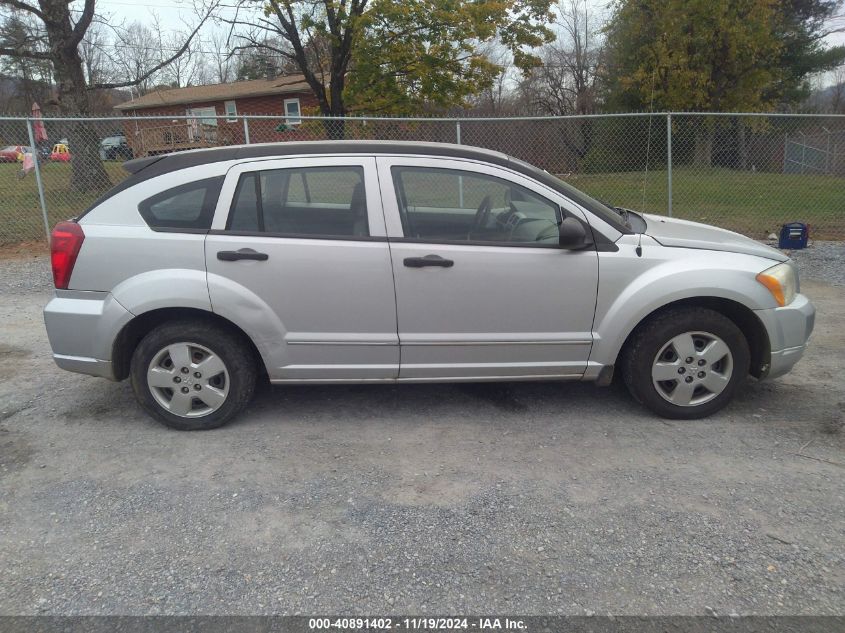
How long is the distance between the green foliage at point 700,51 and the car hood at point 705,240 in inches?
779

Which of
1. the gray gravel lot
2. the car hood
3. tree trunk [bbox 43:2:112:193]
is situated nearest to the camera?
the gray gravel lot

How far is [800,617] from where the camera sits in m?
2.38

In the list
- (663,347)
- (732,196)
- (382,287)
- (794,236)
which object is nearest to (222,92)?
(732,196)

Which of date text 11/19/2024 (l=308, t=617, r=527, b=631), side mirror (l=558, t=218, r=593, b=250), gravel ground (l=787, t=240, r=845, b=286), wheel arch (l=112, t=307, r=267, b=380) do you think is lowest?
date text 11/19/2024 (l=308, t=617, r=527, b=631)

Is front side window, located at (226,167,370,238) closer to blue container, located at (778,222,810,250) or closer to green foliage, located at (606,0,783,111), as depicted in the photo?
blue container, located at (778,222,810,250)

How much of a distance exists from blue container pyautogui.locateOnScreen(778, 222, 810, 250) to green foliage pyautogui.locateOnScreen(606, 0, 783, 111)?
559 inches

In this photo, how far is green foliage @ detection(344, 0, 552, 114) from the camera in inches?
797

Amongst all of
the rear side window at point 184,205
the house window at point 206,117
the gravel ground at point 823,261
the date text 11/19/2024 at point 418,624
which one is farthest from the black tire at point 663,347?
the house window at point 206,117

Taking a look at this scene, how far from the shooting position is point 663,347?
3.95 meters

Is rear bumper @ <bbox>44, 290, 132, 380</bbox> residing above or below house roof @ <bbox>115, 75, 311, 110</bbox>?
below

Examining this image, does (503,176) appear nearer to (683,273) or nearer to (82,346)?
(683,273)

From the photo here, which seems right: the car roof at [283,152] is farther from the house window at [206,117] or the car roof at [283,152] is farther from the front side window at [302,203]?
the house window at [206,117]

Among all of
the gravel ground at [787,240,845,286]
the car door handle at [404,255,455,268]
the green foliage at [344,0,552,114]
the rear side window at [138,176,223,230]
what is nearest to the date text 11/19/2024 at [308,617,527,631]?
the car door handle at [404,255,455,268]

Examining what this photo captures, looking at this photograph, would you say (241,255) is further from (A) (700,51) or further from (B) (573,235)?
(A) (700,51)
